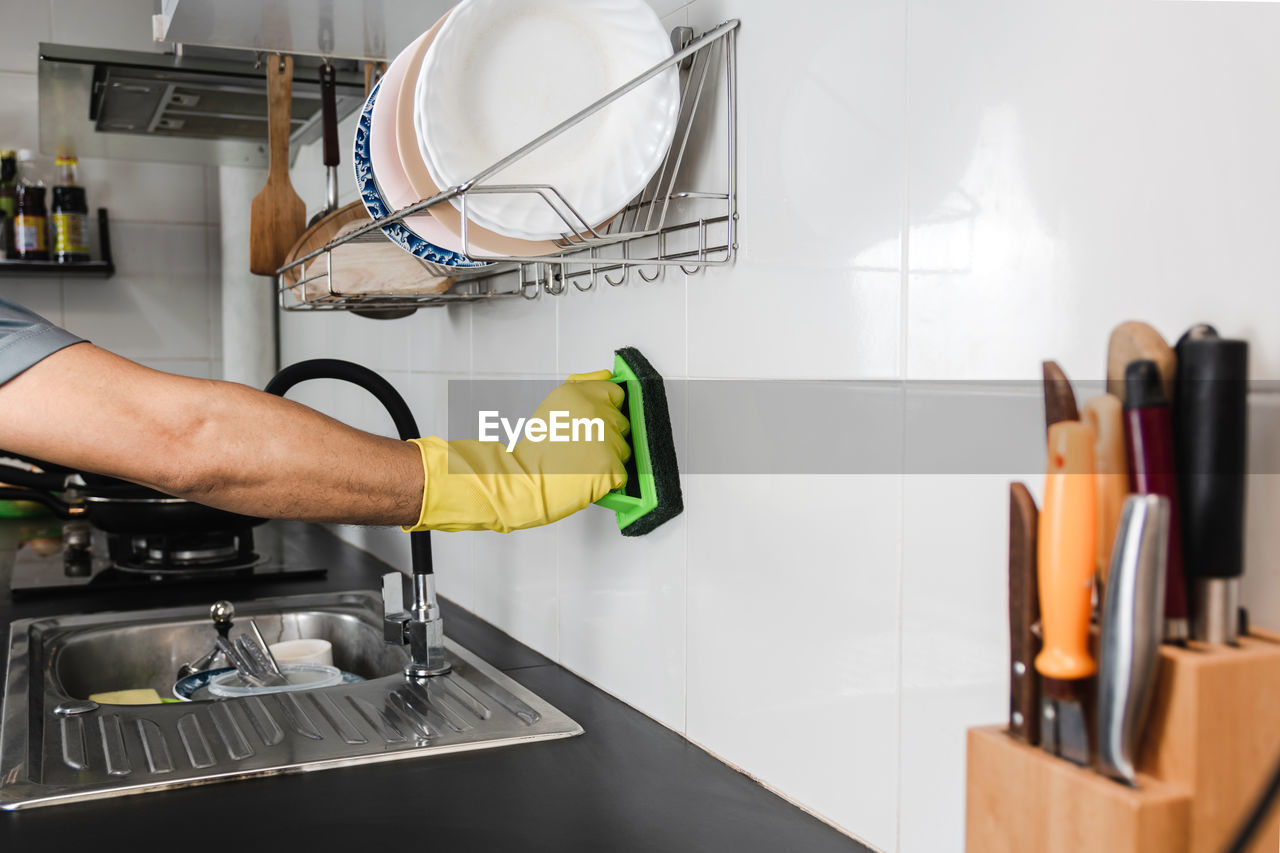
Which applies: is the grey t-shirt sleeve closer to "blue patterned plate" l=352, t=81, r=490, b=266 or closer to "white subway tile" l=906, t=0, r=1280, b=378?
"blue patterned plate" l=352, t=81, r=490, b=266

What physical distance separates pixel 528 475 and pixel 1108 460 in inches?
25.0

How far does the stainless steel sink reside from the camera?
0.95m

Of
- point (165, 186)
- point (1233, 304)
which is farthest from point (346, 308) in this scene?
point (165, 186)

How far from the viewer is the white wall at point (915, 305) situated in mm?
536

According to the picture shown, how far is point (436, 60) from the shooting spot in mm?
913

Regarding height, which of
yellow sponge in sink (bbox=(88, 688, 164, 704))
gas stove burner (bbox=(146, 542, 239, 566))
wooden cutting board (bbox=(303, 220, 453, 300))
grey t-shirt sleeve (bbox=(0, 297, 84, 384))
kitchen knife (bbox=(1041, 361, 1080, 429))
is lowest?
yellow sponge in sink (bbox=(88, 688, 164, 704))

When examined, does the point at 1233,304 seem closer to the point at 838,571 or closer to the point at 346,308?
the point at 838,571

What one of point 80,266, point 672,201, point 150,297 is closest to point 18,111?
point 80,266

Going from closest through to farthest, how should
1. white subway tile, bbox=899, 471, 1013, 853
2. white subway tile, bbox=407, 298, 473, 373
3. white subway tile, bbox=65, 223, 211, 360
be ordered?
white subway tile, bbox=899, 471, 1013, 853
white subway tile, bbox=407, 298, 473, 373
white subway tile, bbox=65, 223, 211, 360

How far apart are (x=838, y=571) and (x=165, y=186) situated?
2970 millimetres

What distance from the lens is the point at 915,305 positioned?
724 mm

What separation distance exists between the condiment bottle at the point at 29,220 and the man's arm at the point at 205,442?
2.41 m

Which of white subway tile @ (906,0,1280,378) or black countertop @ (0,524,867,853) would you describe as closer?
white subway tile @ (906,0,1280,378)

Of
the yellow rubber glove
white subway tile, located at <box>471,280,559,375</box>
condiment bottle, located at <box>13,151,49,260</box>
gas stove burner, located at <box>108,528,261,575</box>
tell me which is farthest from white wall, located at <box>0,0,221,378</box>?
the yellow rubber glove
